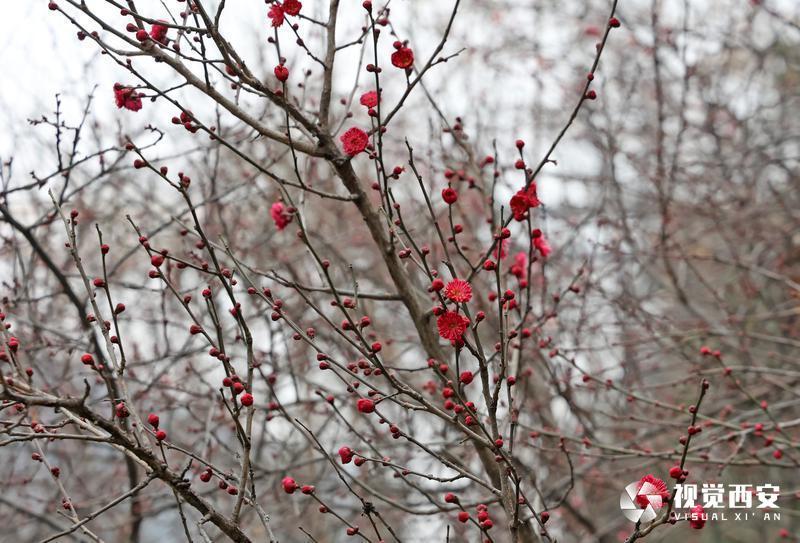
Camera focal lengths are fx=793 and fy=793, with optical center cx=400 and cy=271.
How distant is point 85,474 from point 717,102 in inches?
254

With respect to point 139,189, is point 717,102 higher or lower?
higher

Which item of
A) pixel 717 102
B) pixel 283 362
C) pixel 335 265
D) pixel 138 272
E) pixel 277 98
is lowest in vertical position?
pixel 277 98

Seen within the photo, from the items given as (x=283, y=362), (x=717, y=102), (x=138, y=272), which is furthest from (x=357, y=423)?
(x=717, y=102)

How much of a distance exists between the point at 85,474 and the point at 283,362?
98.9 inches

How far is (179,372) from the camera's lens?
6.70m

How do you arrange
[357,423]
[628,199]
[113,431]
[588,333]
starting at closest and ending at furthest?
[113,431]
[588,333]
[357,423]
[628,199]

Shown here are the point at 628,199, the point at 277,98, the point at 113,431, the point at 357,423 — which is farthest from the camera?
the point at 628,199

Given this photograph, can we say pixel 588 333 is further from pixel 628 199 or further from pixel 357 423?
pixel 628 199

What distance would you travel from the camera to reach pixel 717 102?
22.3 ft

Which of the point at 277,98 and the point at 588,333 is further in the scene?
the point at 588,333

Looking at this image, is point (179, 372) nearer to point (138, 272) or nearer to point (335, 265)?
point (335, 265)

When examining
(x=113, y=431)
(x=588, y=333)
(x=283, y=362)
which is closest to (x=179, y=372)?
(x=283, y=362)
